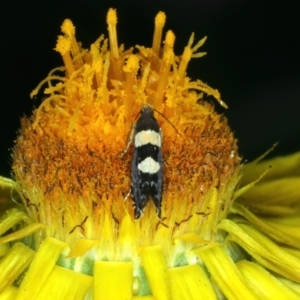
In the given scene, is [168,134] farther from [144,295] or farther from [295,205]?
[295,205]

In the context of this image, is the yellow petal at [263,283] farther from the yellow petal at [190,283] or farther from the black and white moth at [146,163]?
the black and white moth at [146,163]

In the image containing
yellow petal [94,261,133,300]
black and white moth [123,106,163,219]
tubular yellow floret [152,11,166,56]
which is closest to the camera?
yellow petal [94,261,133,300]

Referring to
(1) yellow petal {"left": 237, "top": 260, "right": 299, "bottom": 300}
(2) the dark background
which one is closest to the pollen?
(1) yellow petal {"left": 237, "top": 260, "right": 299, "bottom": 300}

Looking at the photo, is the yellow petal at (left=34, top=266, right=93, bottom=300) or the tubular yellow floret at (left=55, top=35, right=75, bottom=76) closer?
the yellow petal at (left=34, top=266, right=93, bottom=300)

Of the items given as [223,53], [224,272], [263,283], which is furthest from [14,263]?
[223,53]

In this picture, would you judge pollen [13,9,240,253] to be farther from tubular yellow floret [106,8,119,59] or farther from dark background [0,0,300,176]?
dark background [0,0,300,176]

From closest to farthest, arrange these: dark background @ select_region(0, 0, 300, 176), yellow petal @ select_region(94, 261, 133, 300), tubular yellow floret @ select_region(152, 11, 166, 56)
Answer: yellow petal @ select_region(94, 261, 133, 300) < tubular yellow floret @ select_region(152, 11, 166, 56) < dark background @ select_region(0, 0, 300, 176)

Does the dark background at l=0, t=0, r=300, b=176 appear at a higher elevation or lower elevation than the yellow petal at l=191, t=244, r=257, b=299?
higher
